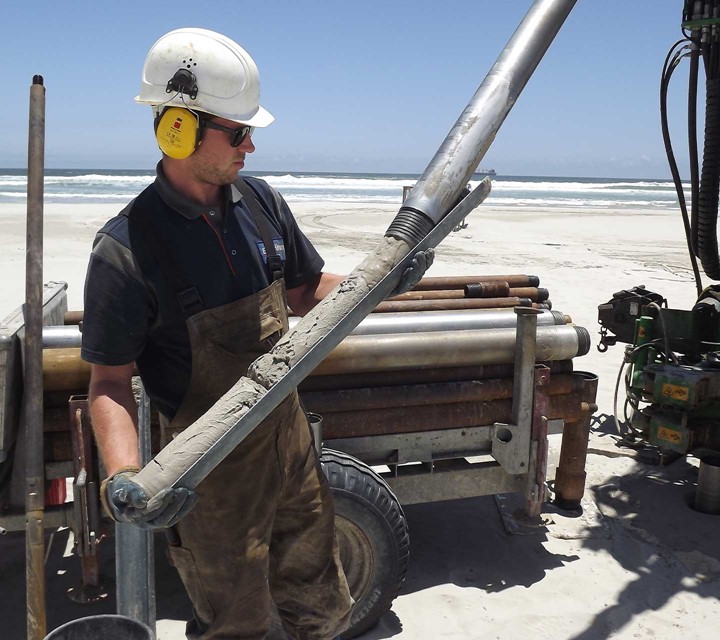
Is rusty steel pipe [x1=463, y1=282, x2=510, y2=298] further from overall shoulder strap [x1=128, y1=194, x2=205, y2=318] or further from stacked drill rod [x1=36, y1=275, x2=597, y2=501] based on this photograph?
overall shoulder strap [x1=128, y1=194, x2=205, y2=318]

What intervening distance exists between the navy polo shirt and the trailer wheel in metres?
1.03

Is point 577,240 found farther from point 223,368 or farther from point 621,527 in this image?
point 223,368

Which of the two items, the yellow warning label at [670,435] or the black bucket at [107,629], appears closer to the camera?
the black bucket at [107,629]

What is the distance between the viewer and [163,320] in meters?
2.05

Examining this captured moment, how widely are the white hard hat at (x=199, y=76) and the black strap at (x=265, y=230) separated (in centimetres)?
29

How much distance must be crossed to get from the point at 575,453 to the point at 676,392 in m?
0.68

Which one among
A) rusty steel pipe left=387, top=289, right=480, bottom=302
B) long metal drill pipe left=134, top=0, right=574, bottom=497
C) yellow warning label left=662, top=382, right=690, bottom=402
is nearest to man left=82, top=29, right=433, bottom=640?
long metal drill pipe left=134, top=0, right=574, bottom=497

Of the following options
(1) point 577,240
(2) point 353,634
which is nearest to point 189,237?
(2) point 353,634

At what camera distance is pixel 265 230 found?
7.59 feet

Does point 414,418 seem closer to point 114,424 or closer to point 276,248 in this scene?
point 276,248

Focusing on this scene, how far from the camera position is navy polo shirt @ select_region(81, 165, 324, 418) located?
195 cm

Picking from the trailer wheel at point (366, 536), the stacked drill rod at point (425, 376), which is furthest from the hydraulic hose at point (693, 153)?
the trailer wheel at point (366, 536)

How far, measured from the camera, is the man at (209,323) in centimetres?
197

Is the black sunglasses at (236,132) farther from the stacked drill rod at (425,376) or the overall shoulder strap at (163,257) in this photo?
the stacked drill rod at (425,376)
